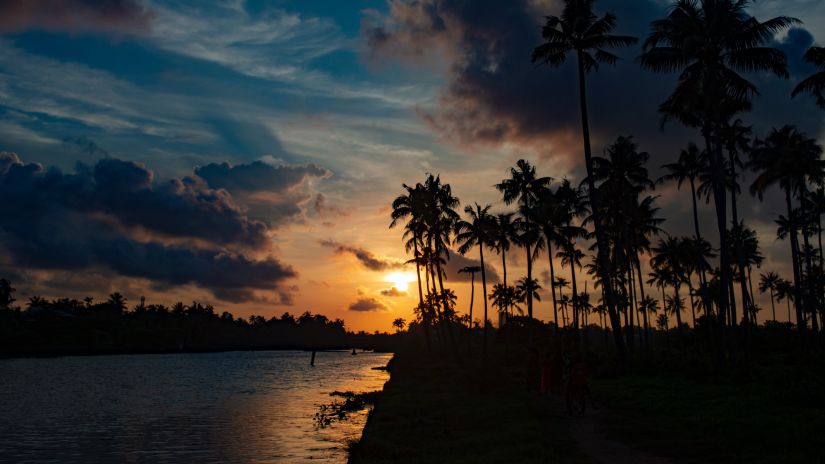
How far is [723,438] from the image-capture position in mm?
18281

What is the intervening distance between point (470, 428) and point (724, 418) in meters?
9.38

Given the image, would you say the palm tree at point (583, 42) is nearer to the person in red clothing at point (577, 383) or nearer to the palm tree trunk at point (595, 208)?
the palm tree trunk at point (595, 208)

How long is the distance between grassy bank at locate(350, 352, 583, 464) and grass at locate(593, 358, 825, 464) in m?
2.71

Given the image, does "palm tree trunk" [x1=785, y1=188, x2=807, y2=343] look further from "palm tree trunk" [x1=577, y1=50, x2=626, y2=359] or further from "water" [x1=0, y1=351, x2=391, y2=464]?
"water" [x1=0, y1=351, x2=391, y2=464]

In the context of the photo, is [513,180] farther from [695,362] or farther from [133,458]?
[133,458]

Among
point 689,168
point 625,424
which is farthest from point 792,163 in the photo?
point 625,424

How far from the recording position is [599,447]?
1794 cm

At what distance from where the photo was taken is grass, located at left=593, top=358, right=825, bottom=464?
640 inches

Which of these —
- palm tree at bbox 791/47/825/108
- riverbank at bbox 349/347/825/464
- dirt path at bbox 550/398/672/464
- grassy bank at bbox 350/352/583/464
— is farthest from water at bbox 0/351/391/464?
palm tree at bbox 791/47/825/108

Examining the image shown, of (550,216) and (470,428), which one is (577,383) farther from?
(550,216)

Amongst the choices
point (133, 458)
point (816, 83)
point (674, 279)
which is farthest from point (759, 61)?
point (674, 279)

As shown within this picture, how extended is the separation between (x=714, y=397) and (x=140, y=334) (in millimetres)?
195668

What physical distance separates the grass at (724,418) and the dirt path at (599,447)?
1.58 feet

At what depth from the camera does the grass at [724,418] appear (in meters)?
16.3
